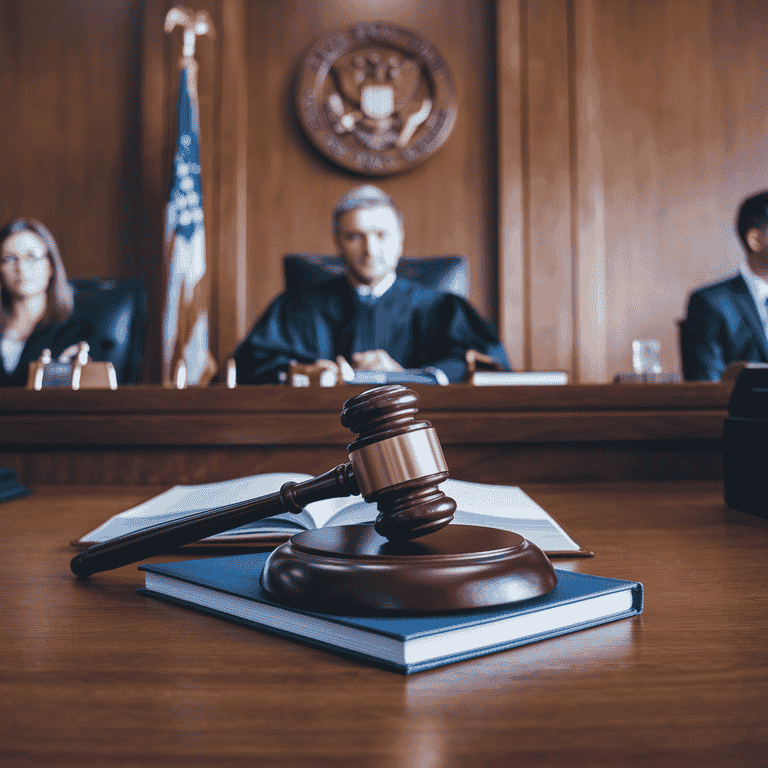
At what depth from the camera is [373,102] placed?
4.54 metres

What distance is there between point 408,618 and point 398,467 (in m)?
0.09

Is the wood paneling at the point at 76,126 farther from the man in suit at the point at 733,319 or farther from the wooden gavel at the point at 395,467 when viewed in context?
the wooden gavel at the point at 395,467

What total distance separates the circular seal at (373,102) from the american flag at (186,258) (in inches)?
28.2

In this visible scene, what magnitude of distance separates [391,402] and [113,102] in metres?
4.81

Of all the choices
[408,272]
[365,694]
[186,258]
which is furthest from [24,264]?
[365,694]

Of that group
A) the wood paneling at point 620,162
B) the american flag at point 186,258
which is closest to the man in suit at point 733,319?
the wood paneling at point 620,162

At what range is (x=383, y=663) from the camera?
37 cm

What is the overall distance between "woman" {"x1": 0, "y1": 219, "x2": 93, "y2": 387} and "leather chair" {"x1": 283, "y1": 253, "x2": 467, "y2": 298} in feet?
3.35

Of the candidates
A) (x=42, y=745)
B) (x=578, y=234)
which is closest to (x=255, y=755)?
(x=42, y=745)

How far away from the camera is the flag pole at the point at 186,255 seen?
4.02 m

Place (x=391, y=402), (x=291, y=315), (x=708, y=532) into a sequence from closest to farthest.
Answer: (x=391, y=402) < (x=708, y=532) < (x=291, y=315)

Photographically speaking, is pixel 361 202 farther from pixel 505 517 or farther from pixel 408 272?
pixel 505 517

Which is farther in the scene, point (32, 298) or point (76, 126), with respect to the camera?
point (76, 126)

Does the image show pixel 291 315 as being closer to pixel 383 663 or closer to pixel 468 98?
pixel 468 98
